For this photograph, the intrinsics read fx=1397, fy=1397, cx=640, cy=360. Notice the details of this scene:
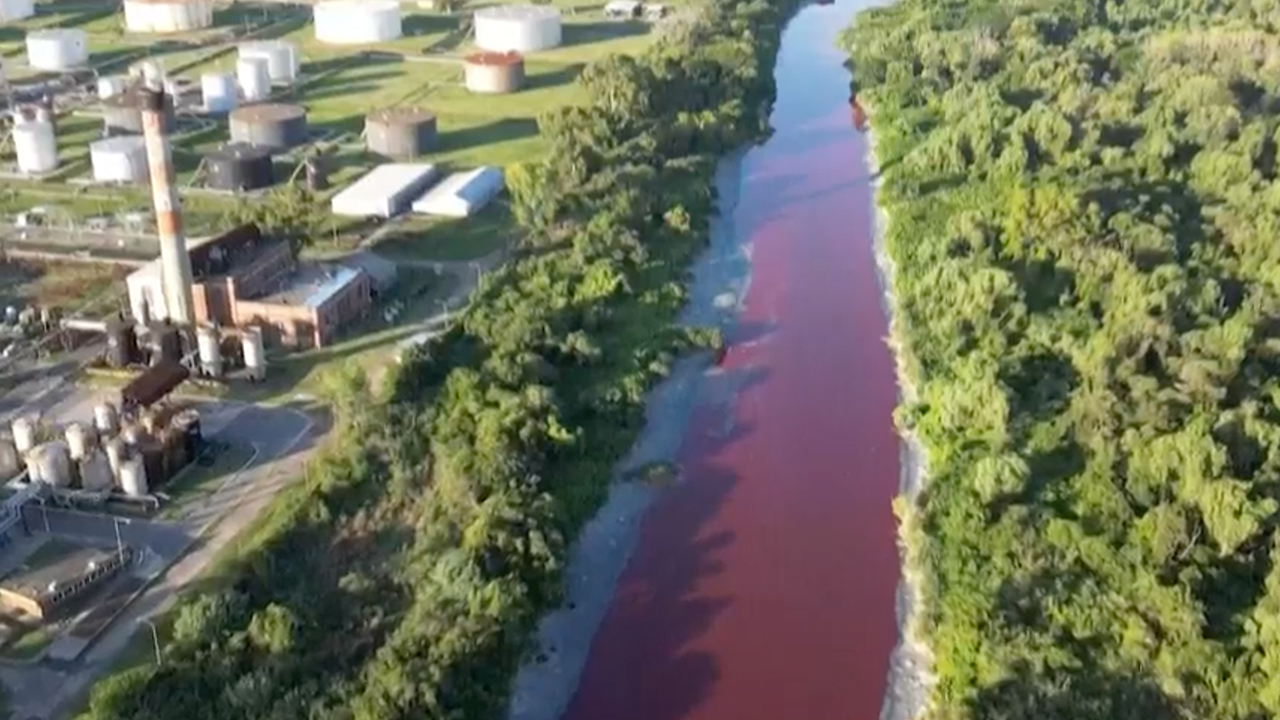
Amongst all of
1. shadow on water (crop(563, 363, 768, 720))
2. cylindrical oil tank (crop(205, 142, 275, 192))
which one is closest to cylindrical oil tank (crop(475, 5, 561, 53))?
cylindrical oil tank (crop(205, 142, 275, 192))

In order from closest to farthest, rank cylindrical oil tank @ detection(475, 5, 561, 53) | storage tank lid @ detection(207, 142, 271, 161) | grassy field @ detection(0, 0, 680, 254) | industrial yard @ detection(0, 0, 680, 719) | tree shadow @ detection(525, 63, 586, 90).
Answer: industrial yard @ detection(0, 0, 680, 719)
grassy field @ detection(0, 0, 680, 254)
storage tank lid @ detection(207, 142, 271, 161)
tree shadow @ detection(525, 63, 586, 90)
cylindrical oil tank @ detection(475, 5, 561, 53)

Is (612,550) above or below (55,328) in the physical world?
below

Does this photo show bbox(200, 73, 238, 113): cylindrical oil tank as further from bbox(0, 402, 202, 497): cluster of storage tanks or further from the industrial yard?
bbox(0, 402, 202, 497): cluster of storage tanks

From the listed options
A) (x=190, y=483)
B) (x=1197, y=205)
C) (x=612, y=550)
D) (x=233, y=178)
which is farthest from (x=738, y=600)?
(x=233, y=178)

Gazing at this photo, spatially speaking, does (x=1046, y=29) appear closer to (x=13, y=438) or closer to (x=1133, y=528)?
(x=1133, y=528)

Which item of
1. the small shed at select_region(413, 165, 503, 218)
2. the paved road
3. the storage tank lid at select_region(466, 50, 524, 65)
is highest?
the storage tank lid at select_region(466, 50, 524, 65)

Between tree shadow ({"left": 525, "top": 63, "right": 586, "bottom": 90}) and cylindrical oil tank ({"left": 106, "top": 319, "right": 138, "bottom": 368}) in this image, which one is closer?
cylindrical oil tank ({"left": 106, "top": 319, "right": 138, "bottom": 368})
